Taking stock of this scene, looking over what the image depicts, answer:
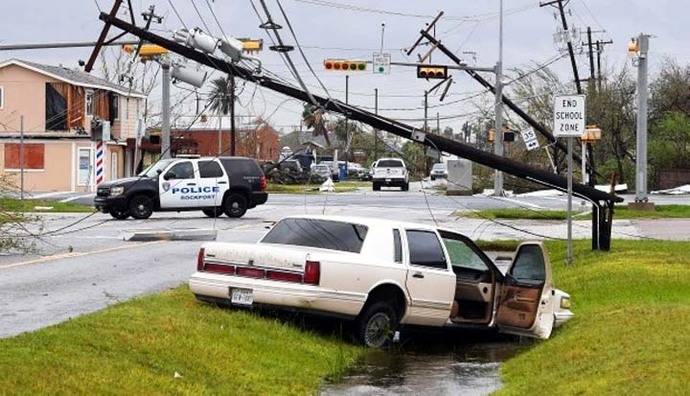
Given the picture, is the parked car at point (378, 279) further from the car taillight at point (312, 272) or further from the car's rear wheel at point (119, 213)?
the car's rear wheel at point (119, 213)

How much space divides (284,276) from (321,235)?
1.04m

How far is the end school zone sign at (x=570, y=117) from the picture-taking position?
19.5 metres

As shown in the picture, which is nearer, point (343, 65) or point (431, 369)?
point (431, 369)

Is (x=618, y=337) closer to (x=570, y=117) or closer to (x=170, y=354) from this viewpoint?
(x=170, y=354)

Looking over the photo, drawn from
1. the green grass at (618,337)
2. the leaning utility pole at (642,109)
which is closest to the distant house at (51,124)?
the leaning utility pole at (642,109)

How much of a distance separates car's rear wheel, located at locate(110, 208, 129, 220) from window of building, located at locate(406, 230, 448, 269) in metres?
21.7

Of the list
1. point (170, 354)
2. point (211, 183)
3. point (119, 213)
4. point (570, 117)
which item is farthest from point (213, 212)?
point (170, 354)

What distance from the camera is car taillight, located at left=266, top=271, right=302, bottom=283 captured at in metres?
12.5

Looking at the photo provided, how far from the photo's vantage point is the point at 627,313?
13703 millimetres

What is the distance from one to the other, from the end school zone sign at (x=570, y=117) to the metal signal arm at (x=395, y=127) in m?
2.03

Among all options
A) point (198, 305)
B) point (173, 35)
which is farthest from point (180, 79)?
point (198, 305)

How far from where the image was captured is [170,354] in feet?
34.6

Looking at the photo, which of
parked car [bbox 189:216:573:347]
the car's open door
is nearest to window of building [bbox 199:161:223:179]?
parked car [bbox 189:216:573:347]

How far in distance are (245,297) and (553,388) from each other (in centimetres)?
412
